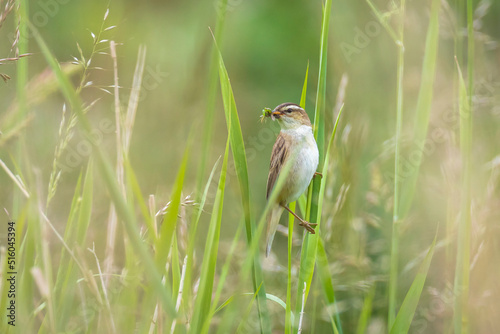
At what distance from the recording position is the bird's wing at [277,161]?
2903mm

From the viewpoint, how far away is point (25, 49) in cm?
185

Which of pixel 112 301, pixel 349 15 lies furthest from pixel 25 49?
pixel 349 15

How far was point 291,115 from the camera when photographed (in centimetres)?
301

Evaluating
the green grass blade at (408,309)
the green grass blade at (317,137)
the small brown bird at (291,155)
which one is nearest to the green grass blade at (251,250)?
the green grass blade at (317,137)

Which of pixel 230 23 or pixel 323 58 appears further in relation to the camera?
pixel 230 23

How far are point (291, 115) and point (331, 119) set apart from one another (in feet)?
1.00

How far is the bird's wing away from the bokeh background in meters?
0.14

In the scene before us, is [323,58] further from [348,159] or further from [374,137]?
[374,137]

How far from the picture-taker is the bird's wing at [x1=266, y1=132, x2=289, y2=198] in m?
2.90

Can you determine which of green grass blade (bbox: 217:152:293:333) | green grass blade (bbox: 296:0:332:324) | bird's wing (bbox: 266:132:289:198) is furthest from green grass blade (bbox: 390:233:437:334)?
bird's wing (bbox: 266:132:289:198)

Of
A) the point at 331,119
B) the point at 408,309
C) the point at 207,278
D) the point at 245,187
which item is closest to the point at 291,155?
the point at 331,119

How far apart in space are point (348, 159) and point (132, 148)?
6.46 feet

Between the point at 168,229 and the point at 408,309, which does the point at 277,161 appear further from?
the point at 168,229

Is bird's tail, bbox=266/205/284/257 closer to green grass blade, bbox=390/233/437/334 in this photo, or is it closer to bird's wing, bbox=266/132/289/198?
bird's wing, bbox=266/132/289/198
